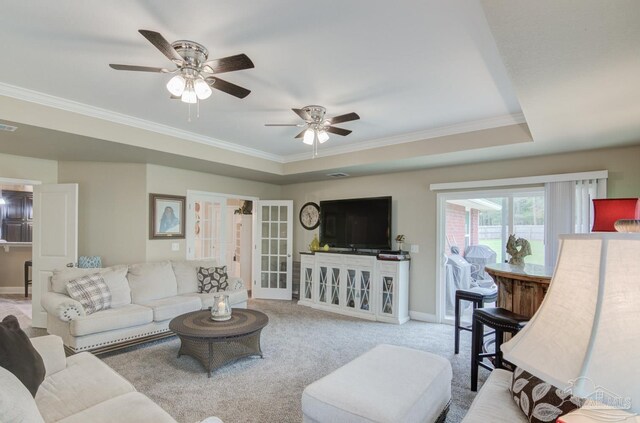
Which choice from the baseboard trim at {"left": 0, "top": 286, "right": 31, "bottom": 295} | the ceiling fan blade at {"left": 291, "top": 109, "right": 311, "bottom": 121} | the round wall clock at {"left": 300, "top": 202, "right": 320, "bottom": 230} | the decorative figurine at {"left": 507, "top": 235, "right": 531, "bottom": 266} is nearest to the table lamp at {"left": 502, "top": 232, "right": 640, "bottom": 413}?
the ceiling fan blade at {"left": 291, "top": 109, "right": 311, "bottom": 121}

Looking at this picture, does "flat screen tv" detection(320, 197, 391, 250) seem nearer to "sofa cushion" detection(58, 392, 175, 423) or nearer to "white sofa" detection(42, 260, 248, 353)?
Answer: "white sofa" detection(42, 260, 248, 353)

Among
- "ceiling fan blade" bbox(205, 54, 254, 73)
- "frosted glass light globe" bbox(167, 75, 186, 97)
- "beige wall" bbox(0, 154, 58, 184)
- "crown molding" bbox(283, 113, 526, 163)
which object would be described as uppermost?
"crown molding" bbox(283, 113, 526, 163)

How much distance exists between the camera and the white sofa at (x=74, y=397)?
1.36 m

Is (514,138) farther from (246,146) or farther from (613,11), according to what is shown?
(246,146)

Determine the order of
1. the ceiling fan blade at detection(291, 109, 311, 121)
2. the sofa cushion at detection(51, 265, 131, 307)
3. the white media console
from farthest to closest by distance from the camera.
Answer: the white media console < the sofa cushion at detection(51, 265, 131, 307) < the ceiling fan blade at detection(291, 109, 311, 121)

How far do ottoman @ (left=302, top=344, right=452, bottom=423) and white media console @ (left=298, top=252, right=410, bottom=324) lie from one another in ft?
8.95

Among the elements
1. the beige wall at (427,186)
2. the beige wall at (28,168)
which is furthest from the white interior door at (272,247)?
the beige wall at (28,168)

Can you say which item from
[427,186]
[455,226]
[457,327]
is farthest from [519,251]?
[427,186]

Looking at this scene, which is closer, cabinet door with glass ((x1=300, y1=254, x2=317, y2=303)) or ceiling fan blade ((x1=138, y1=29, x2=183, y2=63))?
ceiling fan blade ((x1=138, y1=29, x2=183, y2=63))

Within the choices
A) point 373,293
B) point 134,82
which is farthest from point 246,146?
point 373,293

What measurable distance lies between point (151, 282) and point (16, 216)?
5.58 m

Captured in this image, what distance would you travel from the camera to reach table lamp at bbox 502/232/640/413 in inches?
26.4

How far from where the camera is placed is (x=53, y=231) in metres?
4.67

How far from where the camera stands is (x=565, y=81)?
7.17ft
